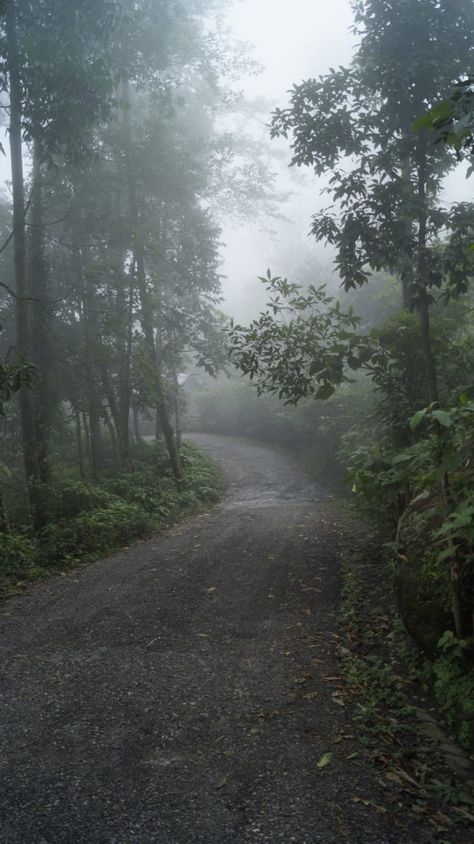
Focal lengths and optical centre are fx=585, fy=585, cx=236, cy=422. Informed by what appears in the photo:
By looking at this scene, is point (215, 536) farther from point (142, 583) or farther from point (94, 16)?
point (94, 16)

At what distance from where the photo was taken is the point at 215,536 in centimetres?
999

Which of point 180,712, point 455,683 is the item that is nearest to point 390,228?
point 455,683

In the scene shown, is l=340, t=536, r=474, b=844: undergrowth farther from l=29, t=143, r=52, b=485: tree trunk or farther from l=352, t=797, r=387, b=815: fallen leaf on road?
l=29, t=143, r=52, b=485: tree trunk

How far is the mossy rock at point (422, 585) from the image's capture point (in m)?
4.49

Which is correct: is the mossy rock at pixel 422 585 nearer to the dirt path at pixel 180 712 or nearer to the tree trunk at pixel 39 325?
the dirt path at pixel 180 712

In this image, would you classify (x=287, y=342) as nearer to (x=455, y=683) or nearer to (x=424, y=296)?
(x=424, y=296)

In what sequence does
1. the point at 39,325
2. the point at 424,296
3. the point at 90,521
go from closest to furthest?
the point at 424,296 → the point at 90,521 → the point at 39,325

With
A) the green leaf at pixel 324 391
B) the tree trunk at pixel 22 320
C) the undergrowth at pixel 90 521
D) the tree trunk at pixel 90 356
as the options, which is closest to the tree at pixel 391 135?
the green leaf at pixel 324 391

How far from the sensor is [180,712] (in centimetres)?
409

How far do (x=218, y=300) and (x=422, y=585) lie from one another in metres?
14.8

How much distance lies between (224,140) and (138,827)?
66.0 ft

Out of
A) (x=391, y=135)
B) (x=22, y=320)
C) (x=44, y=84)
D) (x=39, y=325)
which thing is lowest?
(x=22, y=320)

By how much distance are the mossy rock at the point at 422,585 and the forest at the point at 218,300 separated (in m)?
0.02

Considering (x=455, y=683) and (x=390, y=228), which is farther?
(x=390, y=228)
